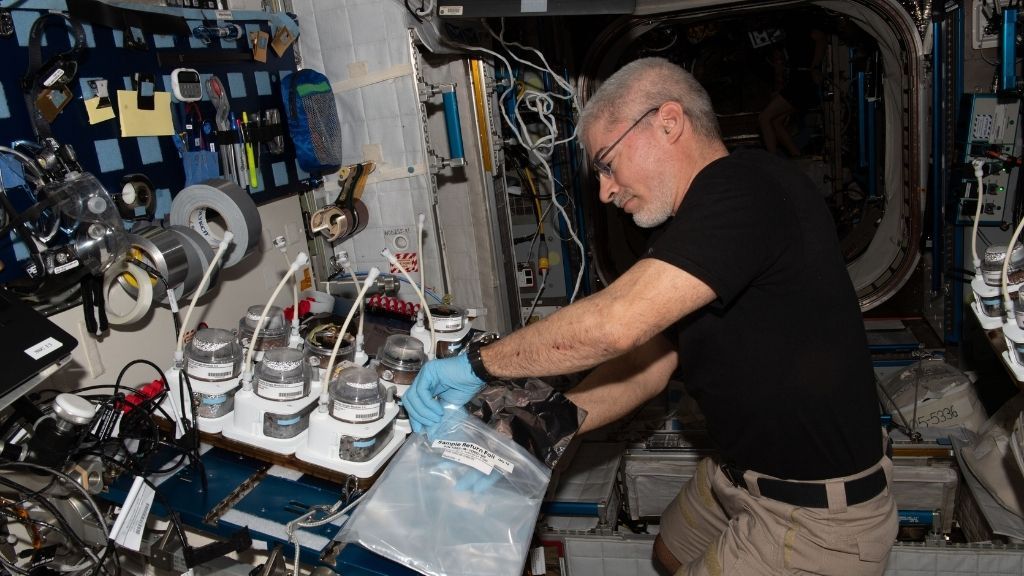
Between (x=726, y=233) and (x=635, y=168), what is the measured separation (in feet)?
1.41

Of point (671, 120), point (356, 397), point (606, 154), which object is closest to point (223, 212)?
→ point (356, 397)

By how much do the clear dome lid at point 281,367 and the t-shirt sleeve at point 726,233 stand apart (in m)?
0.97

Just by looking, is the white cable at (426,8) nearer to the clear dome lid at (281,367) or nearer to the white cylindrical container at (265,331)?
the white cylindrical container at (265,331)

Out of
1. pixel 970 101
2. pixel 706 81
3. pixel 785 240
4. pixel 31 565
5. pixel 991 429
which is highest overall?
pixel 706 81

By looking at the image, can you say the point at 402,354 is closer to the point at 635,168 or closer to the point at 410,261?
the point at 635,168

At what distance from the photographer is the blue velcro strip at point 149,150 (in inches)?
89.8

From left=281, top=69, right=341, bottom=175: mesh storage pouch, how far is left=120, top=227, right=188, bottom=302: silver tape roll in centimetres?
81

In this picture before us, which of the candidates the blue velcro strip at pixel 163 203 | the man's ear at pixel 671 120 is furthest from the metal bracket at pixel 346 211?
the man's ear at pixel 671 120

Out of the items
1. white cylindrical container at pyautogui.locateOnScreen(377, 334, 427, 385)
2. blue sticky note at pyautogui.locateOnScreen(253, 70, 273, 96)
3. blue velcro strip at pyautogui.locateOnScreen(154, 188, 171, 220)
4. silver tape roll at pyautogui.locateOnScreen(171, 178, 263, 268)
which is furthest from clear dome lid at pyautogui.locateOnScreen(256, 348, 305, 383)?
blue sticky note at pyautogui.locateOnScreen(253, 70, 273, 96)

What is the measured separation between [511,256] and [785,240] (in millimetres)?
1869

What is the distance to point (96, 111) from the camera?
6.97 ft

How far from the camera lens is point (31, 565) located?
5.40 feet

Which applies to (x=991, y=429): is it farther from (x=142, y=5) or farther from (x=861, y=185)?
(x=861, y=185)

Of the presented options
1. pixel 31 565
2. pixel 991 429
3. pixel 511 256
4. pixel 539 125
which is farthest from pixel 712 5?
pixel 31 565
